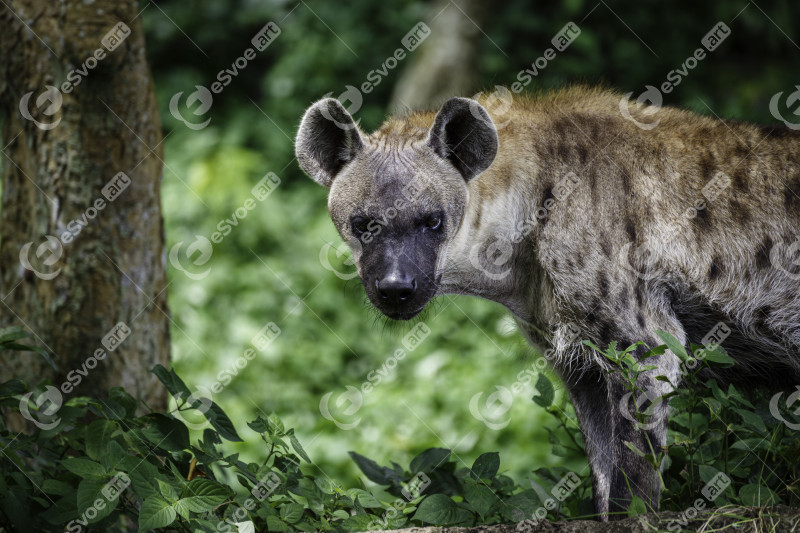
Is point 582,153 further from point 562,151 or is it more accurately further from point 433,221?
point 433,221

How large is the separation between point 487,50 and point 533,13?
68 centimetres

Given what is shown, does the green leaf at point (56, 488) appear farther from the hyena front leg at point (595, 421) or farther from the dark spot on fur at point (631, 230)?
the dark spot on fur at point (631, 230)

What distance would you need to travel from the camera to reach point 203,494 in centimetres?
336

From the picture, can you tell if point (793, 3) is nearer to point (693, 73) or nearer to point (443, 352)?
point (693, 73)

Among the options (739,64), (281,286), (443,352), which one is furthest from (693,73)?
(281,286)

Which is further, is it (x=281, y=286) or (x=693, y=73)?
(x=693, y=73)

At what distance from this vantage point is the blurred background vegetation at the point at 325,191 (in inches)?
292

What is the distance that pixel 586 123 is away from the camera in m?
4.38

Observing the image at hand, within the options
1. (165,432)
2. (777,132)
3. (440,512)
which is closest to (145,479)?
(165,432)

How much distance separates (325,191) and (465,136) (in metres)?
5.44

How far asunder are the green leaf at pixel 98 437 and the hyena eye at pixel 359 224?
1.39 meters

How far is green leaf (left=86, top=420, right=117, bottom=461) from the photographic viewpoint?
3.51m

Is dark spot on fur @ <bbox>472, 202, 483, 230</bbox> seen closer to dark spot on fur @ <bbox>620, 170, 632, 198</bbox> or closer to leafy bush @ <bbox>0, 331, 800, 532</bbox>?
dark spot on fur @ <bbox>620, 170, 632, 198</bbox>

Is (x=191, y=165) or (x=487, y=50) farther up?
(x=487, y=50)
